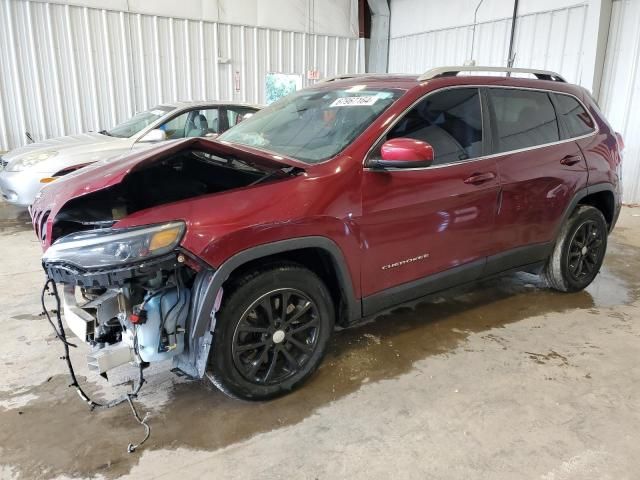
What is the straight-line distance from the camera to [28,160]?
5.76m

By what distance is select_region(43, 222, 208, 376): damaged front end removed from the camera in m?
2.01

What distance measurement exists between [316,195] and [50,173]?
14.9 feet

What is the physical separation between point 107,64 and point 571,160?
8070 mm

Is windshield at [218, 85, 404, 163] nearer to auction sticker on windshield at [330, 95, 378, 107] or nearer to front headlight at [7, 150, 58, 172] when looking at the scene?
auction sticker on windshield at [330, 95, 378, 107]

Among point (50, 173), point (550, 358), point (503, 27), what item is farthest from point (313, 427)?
point (503, 27)

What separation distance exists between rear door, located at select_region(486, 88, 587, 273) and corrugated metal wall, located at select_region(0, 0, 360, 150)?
25.0 feet

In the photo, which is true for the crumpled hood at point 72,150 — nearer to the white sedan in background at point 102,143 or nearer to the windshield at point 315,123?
the white sedan in background at point 102,143

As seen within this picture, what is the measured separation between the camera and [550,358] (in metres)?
3.09

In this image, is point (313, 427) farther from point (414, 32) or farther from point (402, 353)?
point (414, 32)

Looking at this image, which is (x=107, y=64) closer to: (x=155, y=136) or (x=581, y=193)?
(x=155, y=136)

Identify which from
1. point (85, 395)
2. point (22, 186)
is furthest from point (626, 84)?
point (22, 186)

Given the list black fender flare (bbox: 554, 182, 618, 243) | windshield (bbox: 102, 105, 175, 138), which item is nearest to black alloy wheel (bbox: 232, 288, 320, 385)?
black fender flare (bbox: 554, 182, 618, 243)

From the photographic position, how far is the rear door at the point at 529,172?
323 cm

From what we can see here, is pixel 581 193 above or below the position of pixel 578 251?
above
